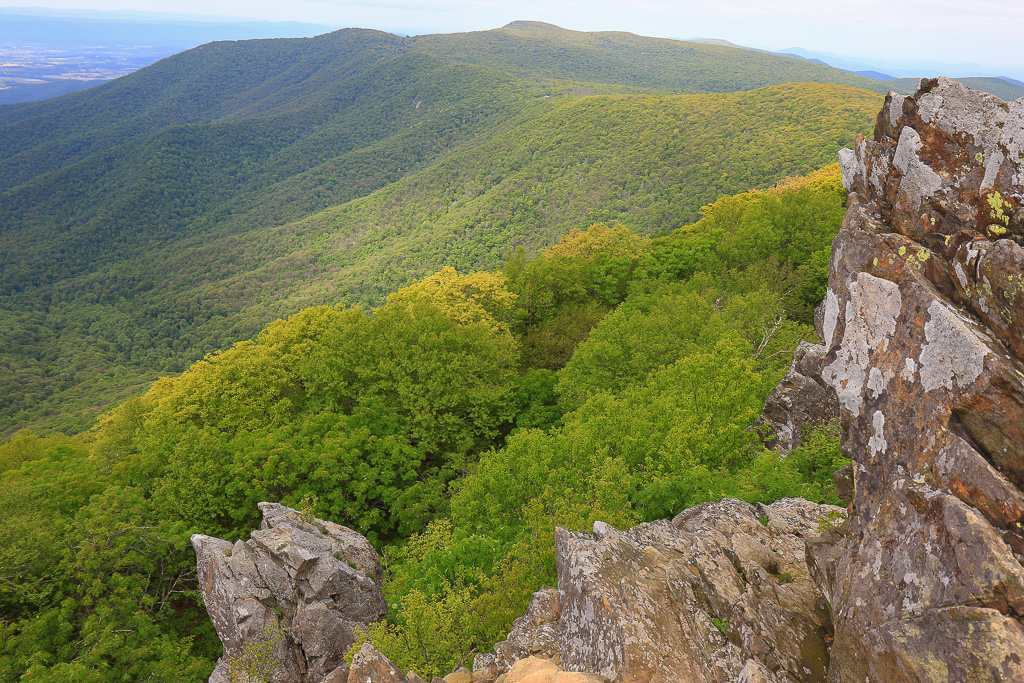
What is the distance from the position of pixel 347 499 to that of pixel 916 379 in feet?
81.1

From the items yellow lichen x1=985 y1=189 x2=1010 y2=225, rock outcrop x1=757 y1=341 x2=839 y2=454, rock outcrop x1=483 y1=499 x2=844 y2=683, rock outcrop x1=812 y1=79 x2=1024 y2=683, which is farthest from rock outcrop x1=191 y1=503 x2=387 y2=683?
yellow lichen x1=985 y1=189 x2=1010 y2=225

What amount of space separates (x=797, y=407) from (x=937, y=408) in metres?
12.4

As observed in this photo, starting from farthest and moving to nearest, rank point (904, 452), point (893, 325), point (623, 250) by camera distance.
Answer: point (623, 250) < point (893, 325) < point (904, 452)

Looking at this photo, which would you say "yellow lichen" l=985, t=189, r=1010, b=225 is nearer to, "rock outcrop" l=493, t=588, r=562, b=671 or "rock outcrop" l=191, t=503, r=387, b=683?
"rock outcrop" l=493, t=588, r=562, b=671

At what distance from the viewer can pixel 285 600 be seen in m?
17.5

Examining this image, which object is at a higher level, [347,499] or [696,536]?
[696,536]

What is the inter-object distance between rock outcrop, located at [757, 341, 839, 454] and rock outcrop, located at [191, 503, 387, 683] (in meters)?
16.6

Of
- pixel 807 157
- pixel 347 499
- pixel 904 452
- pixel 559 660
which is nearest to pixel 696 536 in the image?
pixel 559 660

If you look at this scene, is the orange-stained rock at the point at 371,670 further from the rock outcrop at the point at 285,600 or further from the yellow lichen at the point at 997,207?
the yellow lichen at the point at 997,207

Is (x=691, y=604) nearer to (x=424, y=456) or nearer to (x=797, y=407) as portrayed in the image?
(x=797, y=407)

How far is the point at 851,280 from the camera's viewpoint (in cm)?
965

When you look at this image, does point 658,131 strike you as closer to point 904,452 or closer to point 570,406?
point 570,406

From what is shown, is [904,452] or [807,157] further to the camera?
[807,157]

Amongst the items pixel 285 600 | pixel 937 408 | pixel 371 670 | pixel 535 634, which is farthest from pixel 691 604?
pixel 285 600
